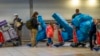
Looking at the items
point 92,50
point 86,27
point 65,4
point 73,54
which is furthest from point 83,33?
point 65,4

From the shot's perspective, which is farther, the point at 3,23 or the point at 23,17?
the point at 23,17

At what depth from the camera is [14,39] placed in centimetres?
1836

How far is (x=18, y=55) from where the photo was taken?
1357cm

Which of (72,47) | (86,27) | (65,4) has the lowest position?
(72,47)

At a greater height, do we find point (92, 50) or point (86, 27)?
point (86, 27)

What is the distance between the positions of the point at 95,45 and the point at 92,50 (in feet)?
1.01

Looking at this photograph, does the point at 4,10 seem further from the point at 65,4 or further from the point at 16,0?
the point at 65,4

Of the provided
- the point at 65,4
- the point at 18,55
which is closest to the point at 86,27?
the point at 18,55

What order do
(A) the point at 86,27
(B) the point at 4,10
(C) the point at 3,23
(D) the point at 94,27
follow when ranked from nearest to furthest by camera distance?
(D) the point at 94,27 → (A) the point at 86,27 → (C) the point at 3,23 → (B) the point at 4,10

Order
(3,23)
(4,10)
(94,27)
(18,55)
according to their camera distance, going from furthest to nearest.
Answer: (4,10) → (3,23) → (94,27) → (18,55)

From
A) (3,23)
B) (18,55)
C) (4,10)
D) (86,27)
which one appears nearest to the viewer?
(18,55)

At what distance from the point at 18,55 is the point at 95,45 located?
4018 mm

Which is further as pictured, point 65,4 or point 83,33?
point 65,4

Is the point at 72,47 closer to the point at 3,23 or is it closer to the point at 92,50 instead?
the point at 92,50
